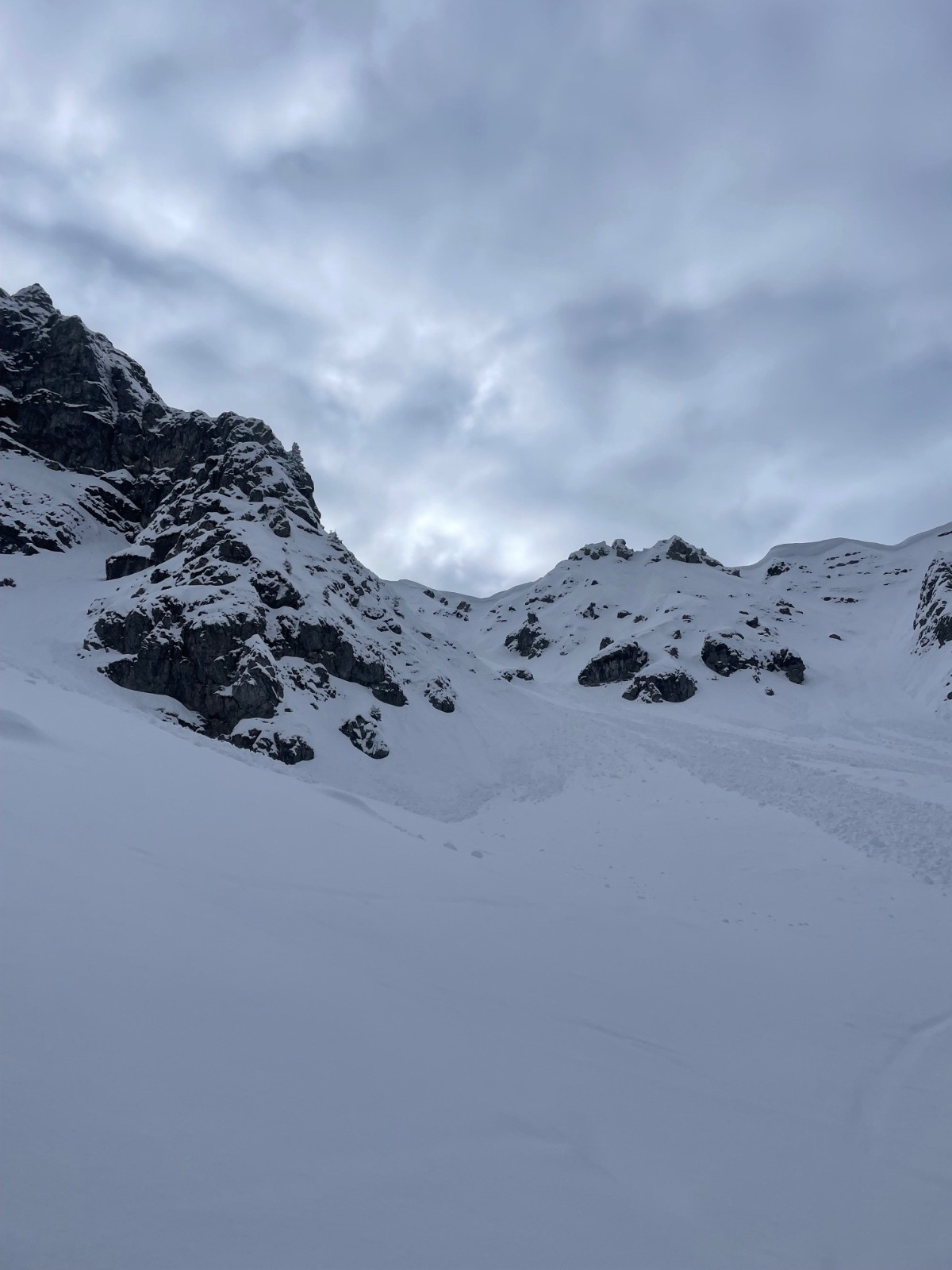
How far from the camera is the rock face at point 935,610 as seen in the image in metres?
54.1

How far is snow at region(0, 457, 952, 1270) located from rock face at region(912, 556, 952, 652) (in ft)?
Answer: 160

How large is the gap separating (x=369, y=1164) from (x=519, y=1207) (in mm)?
751

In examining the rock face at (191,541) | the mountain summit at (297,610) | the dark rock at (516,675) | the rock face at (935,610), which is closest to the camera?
the rock face at (191,541)

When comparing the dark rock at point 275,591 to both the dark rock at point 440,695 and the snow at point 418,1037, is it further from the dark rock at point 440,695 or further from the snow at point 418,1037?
the snow at point 418,1037

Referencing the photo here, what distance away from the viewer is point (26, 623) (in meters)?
38.0

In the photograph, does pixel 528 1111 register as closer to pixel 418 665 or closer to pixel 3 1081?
pixel 3 1081

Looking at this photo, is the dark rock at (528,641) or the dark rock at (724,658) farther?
the dark rock at (528,641)

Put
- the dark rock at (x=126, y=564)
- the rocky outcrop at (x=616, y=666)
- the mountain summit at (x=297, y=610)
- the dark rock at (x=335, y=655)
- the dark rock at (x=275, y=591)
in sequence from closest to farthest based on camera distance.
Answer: the mountain summit at (x=297, y=610) → the dark rock at (x=335, y=655) → the dark rock at (x=275, y=591) → the dark rock at (x=126, y=564) → the rocky outcrop at (x=616, y=666)

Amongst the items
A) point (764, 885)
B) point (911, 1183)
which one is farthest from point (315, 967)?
point (764, 885)

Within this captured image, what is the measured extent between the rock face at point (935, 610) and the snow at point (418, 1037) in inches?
1917

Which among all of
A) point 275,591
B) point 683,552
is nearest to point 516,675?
point 275,591

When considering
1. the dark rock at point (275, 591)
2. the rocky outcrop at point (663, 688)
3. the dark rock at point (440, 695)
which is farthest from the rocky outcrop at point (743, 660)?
the dark rock at point (275, 591)

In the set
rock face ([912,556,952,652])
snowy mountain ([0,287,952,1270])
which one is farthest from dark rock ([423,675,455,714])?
rock face ([912,556,952,652])

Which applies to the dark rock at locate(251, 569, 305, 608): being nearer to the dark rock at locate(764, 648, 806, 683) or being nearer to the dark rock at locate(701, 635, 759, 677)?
the dark rock at locate(701, 635, 759, 677)
